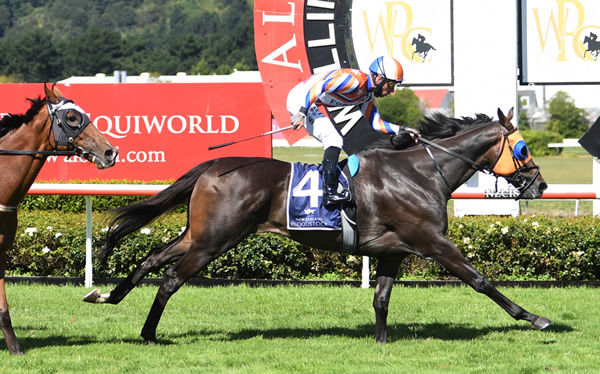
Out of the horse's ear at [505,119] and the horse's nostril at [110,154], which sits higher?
the horse's ear at [505,119]

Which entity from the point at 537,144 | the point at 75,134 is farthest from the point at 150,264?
the point at 537,144

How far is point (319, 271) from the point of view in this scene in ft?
26.5

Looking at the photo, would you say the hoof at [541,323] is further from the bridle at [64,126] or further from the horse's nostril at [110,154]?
the bridle at [64,126]

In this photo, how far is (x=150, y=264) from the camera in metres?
5.92

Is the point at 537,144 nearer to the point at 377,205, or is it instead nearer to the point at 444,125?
the point at 444,125

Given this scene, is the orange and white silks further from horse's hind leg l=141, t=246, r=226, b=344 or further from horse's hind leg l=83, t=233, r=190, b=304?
horse's hind leg l=83, t=233, r=190, b=304

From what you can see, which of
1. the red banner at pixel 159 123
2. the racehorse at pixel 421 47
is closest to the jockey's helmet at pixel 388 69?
the racehorse at pixel 421 47

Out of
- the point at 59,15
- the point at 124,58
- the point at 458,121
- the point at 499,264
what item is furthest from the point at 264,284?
the point at 59,15

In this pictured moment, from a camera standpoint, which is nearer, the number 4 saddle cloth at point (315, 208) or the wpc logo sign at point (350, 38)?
the number 4 saddle cloth at point (315, 208)

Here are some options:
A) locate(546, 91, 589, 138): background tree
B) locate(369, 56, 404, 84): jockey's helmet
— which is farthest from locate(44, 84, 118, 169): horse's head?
locate(546, 91, 589, 138): background tree

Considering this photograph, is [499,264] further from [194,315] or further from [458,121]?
[194,315]

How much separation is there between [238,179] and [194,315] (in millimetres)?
1445

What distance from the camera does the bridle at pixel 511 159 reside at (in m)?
5.89

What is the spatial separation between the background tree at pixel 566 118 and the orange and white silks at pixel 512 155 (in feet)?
159
